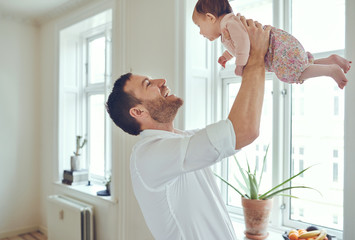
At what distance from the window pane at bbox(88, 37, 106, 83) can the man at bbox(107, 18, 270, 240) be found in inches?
92.7

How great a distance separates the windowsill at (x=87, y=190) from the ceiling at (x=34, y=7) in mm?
1905

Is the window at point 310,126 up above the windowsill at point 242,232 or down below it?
above

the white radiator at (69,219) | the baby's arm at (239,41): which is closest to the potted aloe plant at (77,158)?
the white radiator at (69,219)

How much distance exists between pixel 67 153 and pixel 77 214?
0.95 m

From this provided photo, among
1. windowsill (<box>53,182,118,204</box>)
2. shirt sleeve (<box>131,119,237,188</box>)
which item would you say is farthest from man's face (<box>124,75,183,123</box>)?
windowsill (<box>53,182,118,204</box>)

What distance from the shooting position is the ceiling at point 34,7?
309 centimetres

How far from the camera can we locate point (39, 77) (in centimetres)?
383

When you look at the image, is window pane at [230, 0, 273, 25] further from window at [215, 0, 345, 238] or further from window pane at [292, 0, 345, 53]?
window pane at [292, 0, 345, 53]

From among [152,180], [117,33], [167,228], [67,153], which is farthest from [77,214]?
[152,180]

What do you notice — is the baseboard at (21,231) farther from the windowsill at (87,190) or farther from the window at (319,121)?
the window at (319,121)

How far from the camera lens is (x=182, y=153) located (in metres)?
0.77

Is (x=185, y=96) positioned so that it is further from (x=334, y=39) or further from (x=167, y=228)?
(x=167, y=228)

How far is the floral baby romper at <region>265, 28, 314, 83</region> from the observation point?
85 centimetres

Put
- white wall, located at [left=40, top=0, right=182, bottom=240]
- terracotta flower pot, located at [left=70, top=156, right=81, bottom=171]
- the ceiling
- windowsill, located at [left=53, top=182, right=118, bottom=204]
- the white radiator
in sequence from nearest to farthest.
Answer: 1. white wall, located at [left=40, top=0, right=182, bottom=240]
2. windowsill, located at [left=53, top=182, right=118, bottom=204]
3. the white radiator
4. the ceiling
5. terracotta flower pot, located at [left=70, top=156, right=81, bottom=171]
